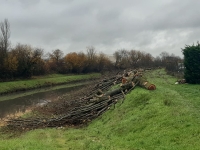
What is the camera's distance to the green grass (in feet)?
30.5

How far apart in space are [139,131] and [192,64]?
15.0 metres

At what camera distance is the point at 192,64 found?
2388 cm

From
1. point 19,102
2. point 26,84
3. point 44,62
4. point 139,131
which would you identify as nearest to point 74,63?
point 44,62

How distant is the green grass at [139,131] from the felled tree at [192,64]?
945cm

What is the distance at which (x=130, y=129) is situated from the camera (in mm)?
12180

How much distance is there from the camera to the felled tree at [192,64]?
23.2 meters

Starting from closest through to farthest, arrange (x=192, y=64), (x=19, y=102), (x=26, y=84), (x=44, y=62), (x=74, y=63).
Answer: (x=192, y=64) → (x=19, y=102) → (x=26, y=84) → (x=44, y=62) → (x=74, y=63)

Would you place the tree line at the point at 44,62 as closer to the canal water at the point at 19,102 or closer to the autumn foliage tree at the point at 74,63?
the autumn foliage tree at the point at 74,63

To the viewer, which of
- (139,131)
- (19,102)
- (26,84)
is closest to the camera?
(139,131)

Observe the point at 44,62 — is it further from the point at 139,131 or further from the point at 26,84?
the point at 139,131

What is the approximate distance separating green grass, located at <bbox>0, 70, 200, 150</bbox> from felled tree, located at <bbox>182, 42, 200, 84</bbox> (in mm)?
9449

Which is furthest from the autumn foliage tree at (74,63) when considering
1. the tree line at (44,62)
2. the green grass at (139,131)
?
the green grass at (139,131)

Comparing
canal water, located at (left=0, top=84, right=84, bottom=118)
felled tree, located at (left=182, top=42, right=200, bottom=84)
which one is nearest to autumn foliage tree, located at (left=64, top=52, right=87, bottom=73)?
canal water, located at (left=0, top=84, right=84, bottom=118)

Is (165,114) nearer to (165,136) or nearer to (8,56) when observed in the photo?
(165,136)
